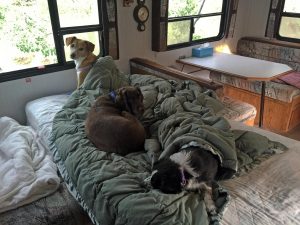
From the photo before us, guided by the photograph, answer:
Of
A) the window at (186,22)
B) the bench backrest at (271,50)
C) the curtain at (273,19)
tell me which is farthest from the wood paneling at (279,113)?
the curtain at (273,19)

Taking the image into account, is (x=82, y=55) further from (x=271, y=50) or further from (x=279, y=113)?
(x=271, y=50)

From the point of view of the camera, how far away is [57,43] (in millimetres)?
2469

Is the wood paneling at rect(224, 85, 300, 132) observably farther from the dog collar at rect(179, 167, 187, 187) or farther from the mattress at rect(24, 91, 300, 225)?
the dog collar at rect(179, 167, 187, 187)

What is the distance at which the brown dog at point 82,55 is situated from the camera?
2287 mm

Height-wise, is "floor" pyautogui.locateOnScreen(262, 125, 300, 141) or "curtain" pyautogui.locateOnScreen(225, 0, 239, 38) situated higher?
"curtain" pyautogui.locateOnScreen(225, 0, 239, 38)

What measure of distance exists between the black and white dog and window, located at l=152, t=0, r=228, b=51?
203cm

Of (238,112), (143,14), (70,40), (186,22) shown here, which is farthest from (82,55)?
(186,22)

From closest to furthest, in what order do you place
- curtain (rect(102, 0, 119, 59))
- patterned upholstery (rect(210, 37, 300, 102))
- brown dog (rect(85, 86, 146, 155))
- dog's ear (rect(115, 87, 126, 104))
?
brown dog (rect(85, 86, 146, 155)) → dog's ear (rect(115, 87, 126, 104)) → curtain (rect(102, 0, 119, 59)) → patterned upholstery (rect(210, 37, 300, 102))

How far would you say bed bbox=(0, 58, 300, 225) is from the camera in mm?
1092

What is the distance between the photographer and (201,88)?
7.49 ft

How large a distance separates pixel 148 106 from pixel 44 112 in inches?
33.0

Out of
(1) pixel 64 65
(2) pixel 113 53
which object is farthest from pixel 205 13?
(1) pixel 64 65

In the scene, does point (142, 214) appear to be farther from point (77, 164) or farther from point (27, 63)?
point (27, 63)

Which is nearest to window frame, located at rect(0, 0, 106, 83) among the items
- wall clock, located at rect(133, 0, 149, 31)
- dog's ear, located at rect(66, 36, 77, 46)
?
dog's ear, located at rect(66, 36, 77, 46)
